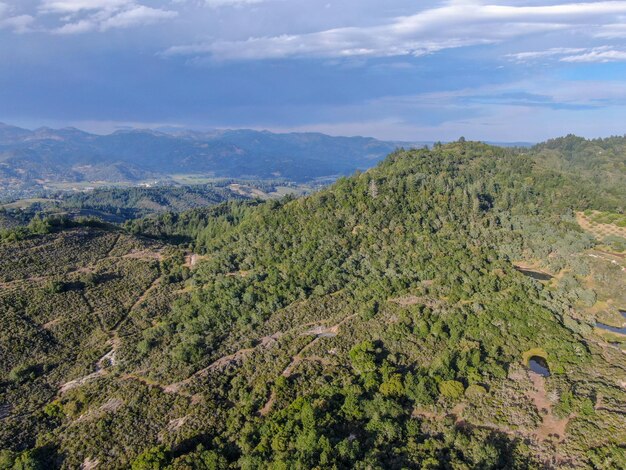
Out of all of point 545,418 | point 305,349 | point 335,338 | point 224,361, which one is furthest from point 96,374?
point 545,418

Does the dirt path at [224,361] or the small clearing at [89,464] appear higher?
the dirt path at [224,361]

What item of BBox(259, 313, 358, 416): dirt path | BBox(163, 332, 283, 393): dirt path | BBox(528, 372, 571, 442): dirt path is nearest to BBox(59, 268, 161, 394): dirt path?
BBox(163, 332, 283, 393): dirt path

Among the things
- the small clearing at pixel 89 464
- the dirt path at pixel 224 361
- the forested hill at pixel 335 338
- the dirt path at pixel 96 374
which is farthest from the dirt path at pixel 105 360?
the small clearing at pixel 89 464

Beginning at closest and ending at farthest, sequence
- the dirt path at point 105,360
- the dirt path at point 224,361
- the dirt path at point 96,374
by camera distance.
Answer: the dirt path at point 224,361
the dirt path at point 96,374
the dirt path at point 105,360

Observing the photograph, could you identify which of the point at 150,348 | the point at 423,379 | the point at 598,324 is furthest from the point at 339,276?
the point at 598,324

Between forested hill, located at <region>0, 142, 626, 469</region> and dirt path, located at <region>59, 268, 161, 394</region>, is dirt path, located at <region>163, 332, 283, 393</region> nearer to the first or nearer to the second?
forested hill, located at <region>0, 142, 626, 469</region>

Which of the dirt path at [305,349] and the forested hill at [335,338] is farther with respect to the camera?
the dirt path at [305,349]

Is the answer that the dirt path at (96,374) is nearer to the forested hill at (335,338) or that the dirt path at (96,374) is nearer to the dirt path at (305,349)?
the forested hill at (335,338)

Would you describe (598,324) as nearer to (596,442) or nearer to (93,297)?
(596,442)
